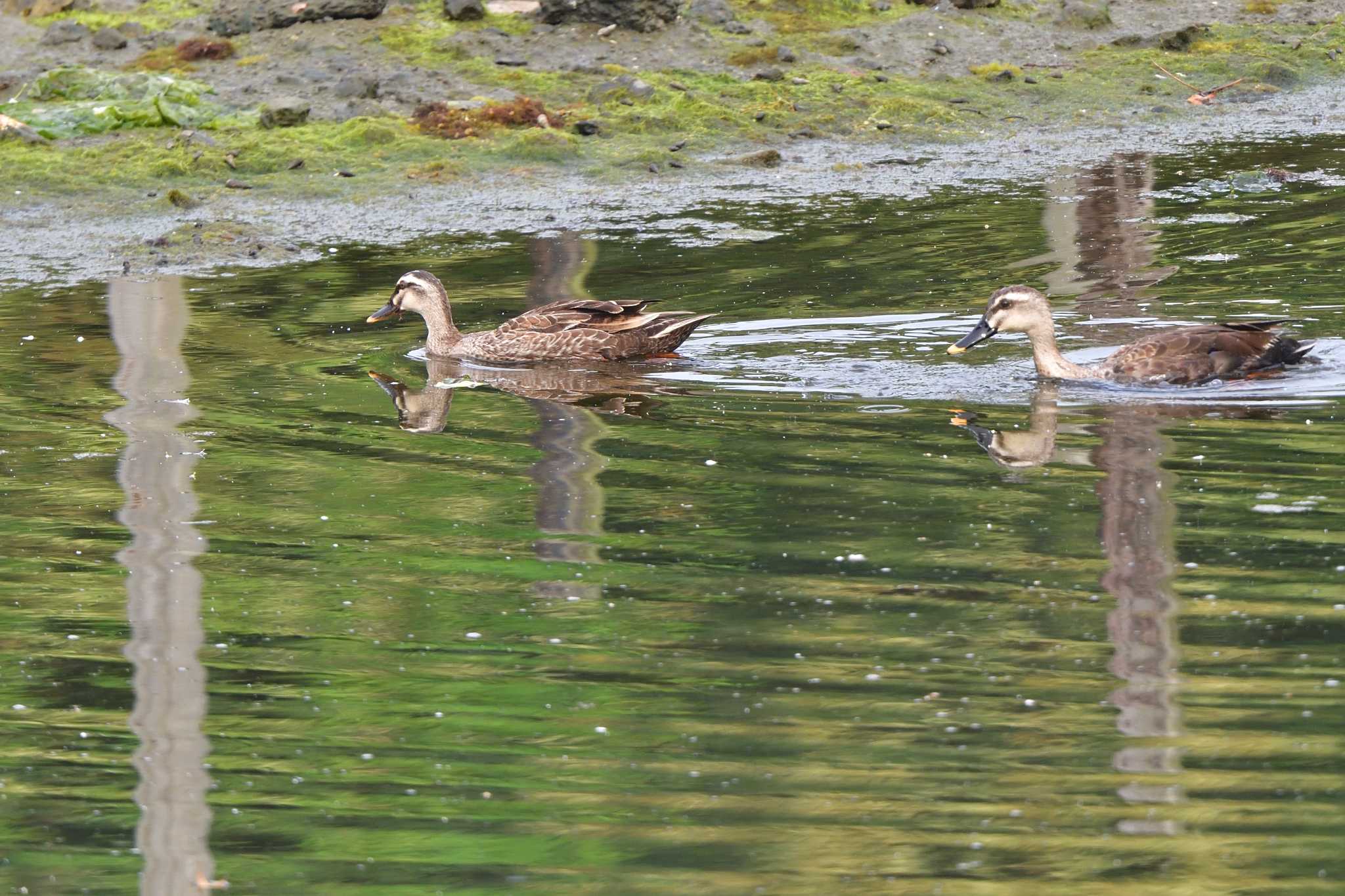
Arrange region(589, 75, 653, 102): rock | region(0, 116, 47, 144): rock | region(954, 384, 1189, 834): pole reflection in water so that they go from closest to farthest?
1. region(954, 384, 1189, 834): pole reflection in water
2. region(0, 116, 47, 144): rock
3. region(589, 75, 653, 102): rock

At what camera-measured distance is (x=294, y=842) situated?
5.44 metres

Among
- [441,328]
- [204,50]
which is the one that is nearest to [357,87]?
[204,50]

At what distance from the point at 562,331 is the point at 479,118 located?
7.15 meters

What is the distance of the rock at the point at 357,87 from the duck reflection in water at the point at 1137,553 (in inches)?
401

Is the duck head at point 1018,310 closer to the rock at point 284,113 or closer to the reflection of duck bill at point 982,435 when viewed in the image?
the reflection of duck bill at point 982,435

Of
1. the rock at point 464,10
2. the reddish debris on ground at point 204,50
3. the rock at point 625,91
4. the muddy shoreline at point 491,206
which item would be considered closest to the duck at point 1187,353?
the muddy shoreline at point 491,206

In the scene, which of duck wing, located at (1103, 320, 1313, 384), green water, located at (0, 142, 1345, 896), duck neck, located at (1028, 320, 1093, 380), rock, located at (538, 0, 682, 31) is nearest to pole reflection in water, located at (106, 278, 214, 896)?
green water, located at (0, 142, 1345, 896)

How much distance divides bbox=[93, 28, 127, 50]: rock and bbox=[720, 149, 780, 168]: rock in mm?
6417

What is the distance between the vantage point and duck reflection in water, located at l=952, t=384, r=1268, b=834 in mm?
5625

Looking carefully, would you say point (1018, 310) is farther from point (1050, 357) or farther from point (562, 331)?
point (562, 331)

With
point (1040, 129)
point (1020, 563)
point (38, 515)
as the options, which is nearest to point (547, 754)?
point (1020, 563)

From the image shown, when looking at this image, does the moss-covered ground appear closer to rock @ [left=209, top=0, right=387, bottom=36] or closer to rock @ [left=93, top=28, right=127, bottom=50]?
rock @ [left=209, top=0, right=387, bottom=36]

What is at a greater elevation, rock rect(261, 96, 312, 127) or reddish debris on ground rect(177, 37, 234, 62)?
reddish debris on ground rect(177, 37, 234, 62)

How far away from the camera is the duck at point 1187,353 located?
10.6 metres
